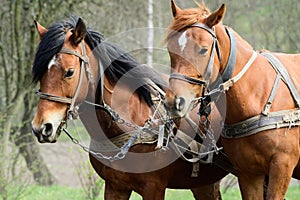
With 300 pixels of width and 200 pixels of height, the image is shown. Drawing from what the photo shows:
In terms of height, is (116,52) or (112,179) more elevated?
(116,52)

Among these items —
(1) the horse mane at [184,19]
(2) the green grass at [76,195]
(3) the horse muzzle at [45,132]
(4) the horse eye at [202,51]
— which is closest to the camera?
(4) the horse eye at [202,51]

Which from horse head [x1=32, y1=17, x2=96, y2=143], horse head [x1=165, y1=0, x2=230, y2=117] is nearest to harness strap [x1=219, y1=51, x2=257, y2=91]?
horse head [x1=165, y1=0, x2=230, y2=117]

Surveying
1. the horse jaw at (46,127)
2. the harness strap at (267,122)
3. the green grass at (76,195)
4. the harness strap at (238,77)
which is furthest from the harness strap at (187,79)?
the green grass at (76,195)

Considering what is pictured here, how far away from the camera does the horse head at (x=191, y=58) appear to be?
4203 millimetres

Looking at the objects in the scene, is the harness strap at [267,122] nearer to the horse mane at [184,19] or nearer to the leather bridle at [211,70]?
the leather bridle at [211,70]

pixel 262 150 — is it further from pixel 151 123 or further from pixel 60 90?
pixel 60 90

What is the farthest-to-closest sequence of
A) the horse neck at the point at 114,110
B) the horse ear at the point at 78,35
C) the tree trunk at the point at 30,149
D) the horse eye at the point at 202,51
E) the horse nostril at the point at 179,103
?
the tree trunk at the point at 30,149 < the horse neck at the point at 114,110 < the horse ear at the point at 78,35 < the horse eye at the point at 202,51 < the horse nostril at the point at 179,103

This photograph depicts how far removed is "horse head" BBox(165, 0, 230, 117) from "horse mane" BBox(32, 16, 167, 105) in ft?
2.55

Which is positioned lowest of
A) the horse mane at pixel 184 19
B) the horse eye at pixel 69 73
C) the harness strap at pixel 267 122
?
the harness strap at pixel 267 122

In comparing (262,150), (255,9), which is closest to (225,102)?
(262,150)

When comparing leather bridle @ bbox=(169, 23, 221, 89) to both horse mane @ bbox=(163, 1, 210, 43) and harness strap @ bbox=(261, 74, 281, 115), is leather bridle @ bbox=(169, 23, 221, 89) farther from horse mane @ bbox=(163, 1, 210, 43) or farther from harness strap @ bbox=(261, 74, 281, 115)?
harness strap @ bbox=(261, 74, 281, 115)

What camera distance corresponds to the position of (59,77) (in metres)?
4.61

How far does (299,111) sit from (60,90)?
1.76 metres

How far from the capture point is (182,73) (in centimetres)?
423
